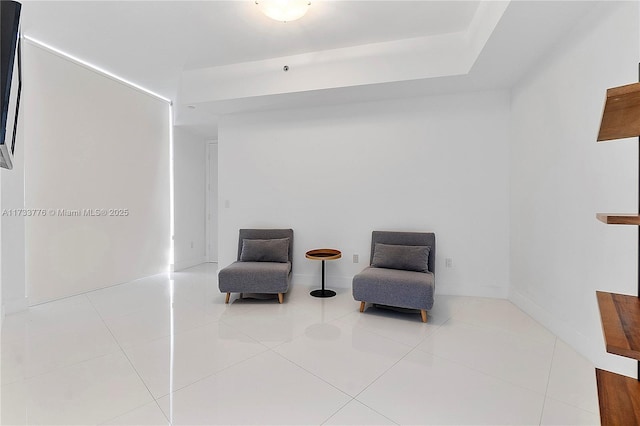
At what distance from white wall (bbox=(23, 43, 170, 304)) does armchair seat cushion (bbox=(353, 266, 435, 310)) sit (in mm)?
3542

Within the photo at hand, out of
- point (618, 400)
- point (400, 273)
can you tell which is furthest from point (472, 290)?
point (618, 400)

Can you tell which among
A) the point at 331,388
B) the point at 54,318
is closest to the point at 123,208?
the point at 54,318

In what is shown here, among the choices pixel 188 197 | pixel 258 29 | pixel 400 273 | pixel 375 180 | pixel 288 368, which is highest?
pixel 258 29

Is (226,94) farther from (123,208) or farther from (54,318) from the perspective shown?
(54,318)

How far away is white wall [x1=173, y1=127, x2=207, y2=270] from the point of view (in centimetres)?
542

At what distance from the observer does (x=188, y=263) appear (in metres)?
5.71

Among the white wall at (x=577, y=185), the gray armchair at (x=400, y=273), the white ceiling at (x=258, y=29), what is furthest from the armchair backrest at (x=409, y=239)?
the white ceiling at (x=258, y=29)

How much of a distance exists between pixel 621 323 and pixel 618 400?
257 mm

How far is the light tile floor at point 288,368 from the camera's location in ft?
5.34

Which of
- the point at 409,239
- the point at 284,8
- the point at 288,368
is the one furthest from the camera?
the point at 409,239

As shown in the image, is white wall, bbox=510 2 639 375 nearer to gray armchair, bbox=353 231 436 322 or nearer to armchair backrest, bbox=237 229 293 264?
gray armchair, bbox=353 231 436 322

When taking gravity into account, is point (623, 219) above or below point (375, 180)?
below

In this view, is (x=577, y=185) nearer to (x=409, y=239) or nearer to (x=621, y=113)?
(x=409, y=239)

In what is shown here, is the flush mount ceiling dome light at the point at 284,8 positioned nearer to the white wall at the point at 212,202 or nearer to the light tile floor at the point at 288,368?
the light tile floor at the point at 288,368
